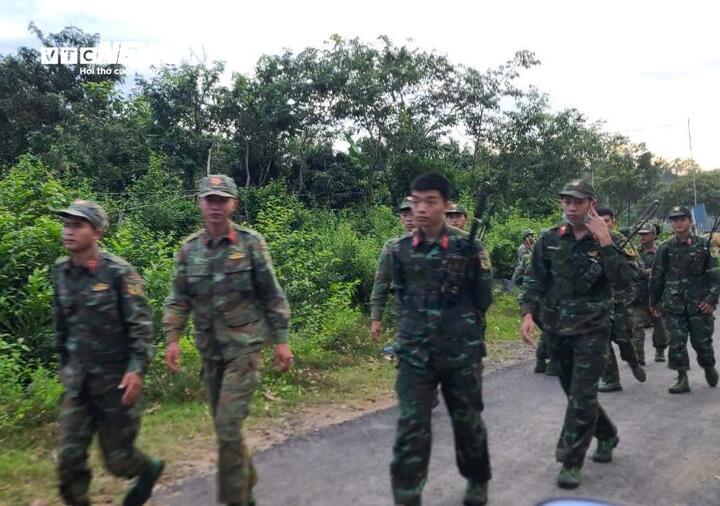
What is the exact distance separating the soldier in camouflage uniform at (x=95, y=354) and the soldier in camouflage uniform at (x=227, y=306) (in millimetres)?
304

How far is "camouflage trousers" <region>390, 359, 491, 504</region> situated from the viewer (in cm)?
384

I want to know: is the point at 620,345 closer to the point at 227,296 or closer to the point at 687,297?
the point at 687,297

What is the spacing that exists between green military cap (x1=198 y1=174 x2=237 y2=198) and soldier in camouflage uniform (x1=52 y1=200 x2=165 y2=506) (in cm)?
66

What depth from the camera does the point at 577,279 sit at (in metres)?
4.63

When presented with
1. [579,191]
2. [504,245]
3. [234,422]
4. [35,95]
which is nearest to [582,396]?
[579,191]

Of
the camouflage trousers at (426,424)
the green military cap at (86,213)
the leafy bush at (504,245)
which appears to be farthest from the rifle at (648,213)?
the leafy bush at (504,245)

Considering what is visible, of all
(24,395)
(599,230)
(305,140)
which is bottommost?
(24,395)

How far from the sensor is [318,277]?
382 inches

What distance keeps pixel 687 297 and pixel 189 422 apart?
543 centimetres

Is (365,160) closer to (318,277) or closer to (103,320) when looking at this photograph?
(318,277)

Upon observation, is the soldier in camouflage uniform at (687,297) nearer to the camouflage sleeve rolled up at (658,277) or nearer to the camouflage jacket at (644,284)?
the camouflage sleeve rolled up at (658,277)

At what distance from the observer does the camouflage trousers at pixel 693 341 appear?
23.4 feet

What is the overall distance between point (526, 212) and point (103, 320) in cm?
1837

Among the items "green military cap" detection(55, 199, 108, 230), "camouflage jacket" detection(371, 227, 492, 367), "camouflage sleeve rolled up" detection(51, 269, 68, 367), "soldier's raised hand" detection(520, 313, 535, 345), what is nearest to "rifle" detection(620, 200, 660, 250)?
"soldier's raised hand" detection(520, 313, 535, 345)
